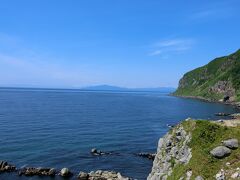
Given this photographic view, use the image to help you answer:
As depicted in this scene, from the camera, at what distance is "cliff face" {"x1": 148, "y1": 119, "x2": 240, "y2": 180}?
3922cm

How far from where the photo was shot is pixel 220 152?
41000 mm

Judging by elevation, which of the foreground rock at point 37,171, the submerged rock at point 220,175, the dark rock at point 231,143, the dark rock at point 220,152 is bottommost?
the foreground rock at point 37,171

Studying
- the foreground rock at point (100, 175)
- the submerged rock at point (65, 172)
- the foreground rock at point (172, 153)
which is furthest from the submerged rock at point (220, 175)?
the submerged rock at point (65, 172)

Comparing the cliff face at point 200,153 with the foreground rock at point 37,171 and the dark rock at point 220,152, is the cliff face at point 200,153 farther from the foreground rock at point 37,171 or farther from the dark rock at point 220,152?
the foreground rock at point 37,171

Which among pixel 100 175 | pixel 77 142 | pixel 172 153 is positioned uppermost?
pixel 172 153

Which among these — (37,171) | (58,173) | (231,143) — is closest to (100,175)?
(58,173)

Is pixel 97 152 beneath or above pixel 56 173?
above

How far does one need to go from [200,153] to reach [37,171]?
135 feet

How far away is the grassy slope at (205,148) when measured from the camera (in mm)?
39656

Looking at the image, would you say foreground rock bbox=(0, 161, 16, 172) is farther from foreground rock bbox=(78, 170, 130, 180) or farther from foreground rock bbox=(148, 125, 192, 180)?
foreground rock bbox=(148, 125, 192, 180)

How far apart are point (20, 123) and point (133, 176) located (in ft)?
246

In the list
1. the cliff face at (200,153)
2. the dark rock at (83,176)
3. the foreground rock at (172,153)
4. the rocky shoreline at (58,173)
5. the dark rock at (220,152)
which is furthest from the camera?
the dark rock at (83,176)

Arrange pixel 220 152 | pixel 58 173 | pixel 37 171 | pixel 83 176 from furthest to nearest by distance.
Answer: pixel 58 173
pixel 37 171
pixel 83 176
pixel 220 152

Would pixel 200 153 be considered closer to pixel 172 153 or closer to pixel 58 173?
pixel 172 153
